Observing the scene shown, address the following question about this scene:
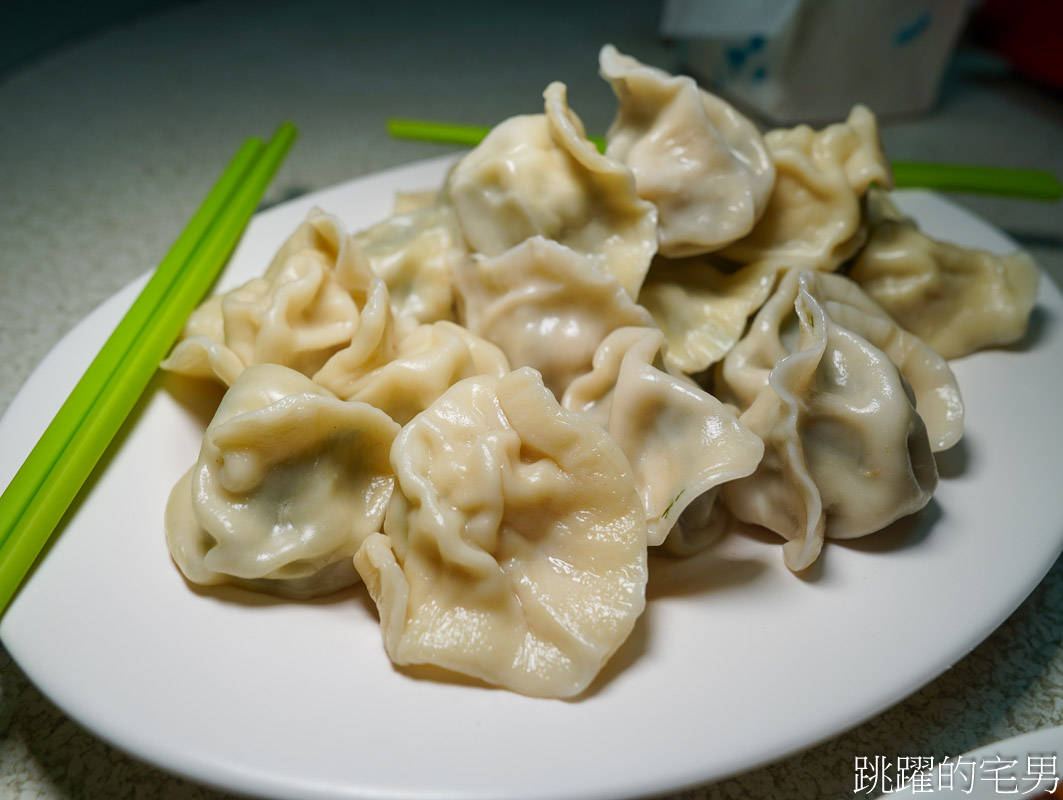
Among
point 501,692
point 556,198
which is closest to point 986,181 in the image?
point 556,198

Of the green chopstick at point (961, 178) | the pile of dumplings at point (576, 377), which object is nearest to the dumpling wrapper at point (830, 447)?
the pile of dumplings at point (576, 377)

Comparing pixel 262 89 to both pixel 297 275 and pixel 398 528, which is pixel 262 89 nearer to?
pixel 297 275

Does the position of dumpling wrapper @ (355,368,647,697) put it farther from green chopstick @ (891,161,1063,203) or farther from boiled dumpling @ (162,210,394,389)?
green chopstick @ (891,161,1063,203)

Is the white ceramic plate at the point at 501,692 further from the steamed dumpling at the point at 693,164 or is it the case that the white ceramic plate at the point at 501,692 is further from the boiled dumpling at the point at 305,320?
the steamed dumpling at the point at 693,164

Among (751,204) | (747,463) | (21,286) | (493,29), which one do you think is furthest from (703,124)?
(493,29)

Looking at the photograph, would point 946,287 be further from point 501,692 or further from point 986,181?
point 501,692

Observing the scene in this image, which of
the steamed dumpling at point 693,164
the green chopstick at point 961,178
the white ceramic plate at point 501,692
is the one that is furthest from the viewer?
the green chopstick at point 961,178

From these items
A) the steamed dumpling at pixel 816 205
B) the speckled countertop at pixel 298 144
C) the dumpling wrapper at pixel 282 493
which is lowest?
the speckled countertop at pixel 298 144
